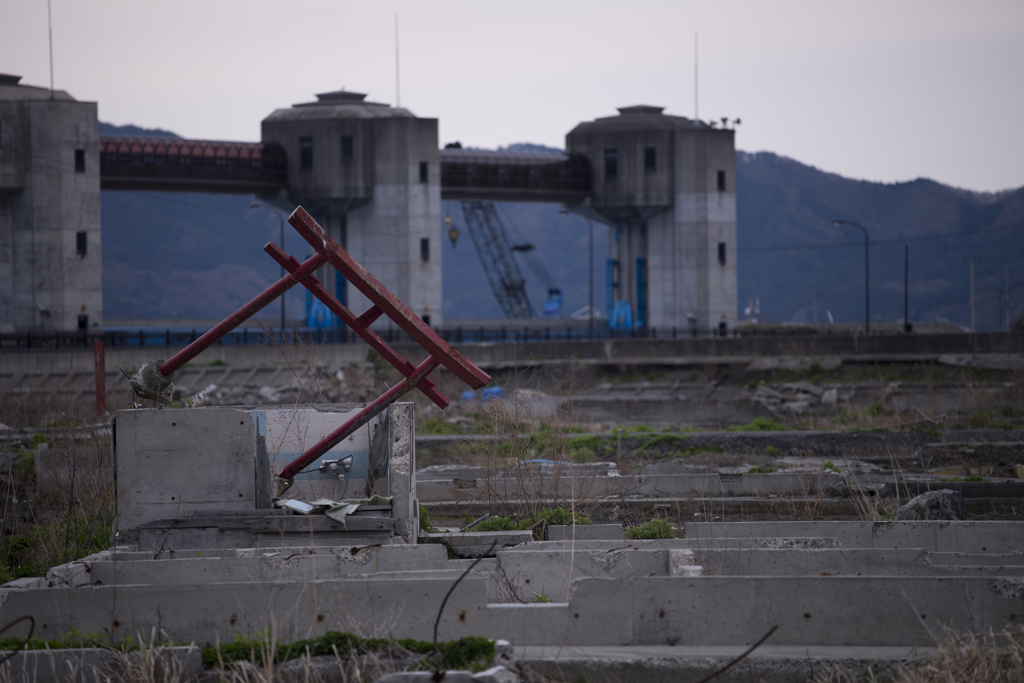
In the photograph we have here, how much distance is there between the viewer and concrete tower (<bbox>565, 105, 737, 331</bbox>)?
5219 centimetres

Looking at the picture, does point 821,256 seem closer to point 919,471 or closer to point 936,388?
point 936,388

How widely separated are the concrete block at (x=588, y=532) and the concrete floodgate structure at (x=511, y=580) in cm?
2

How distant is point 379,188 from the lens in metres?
47.7

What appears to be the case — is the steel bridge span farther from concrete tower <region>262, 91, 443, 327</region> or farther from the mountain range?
the mountain range

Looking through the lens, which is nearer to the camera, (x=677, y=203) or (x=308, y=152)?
(x=308, y=152)

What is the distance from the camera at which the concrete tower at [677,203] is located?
52.2 metres

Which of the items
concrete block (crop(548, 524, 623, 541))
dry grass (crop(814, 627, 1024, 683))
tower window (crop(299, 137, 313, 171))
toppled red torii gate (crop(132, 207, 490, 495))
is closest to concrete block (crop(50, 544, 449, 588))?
toppled red torii gate (crop(132, 207, 490, 495))

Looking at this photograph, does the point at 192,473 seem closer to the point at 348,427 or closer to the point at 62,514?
the point at 348,427

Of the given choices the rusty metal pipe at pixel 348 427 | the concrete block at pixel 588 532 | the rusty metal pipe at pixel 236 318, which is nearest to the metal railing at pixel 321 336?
the rusty metal pipe at pixel 348 427

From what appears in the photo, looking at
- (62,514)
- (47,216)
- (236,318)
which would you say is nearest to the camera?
(236,318)

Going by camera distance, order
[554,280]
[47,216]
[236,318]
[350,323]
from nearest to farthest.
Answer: [236,318]
[350,323]
[47,216]
[554,280]

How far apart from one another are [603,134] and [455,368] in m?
46.6

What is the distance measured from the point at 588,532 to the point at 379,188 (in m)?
40.0

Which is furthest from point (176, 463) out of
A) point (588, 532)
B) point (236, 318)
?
point (588, 532)
